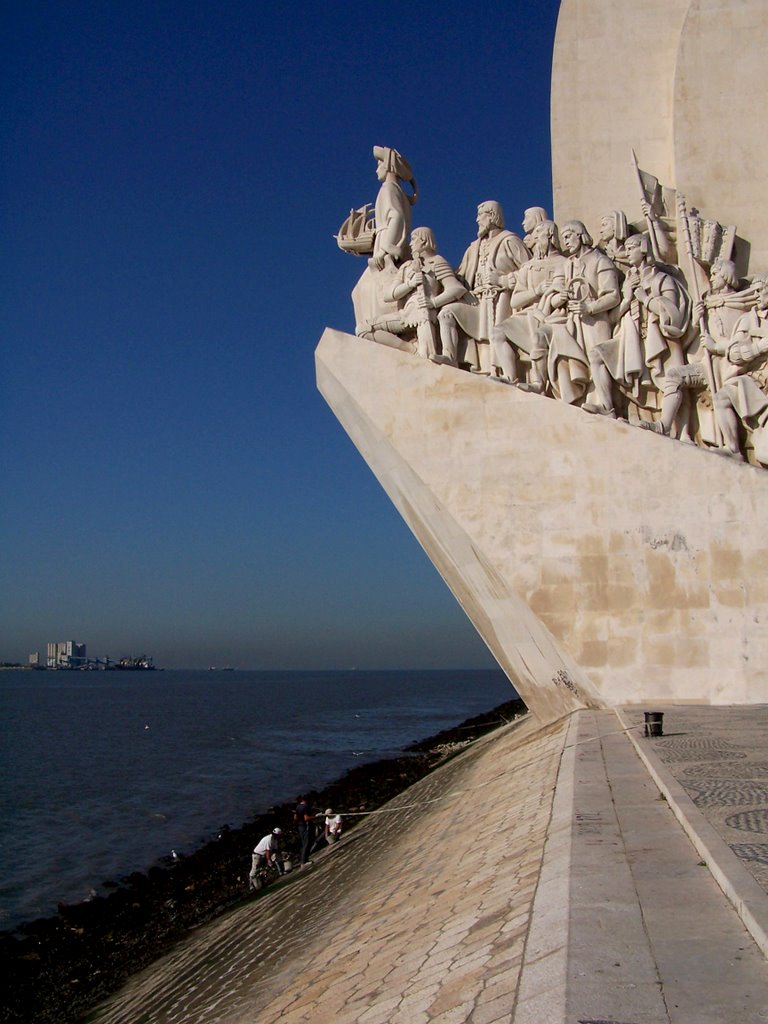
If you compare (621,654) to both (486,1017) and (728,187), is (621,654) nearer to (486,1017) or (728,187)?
(728,187)

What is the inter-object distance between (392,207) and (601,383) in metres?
3.02

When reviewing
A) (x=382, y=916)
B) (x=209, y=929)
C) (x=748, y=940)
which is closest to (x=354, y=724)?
(x=209, y=929)

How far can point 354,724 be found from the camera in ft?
101

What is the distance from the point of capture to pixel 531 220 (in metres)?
8.59

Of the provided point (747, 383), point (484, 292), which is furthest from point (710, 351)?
point (484, 292)

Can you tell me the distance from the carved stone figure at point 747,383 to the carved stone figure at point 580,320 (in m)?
1.08

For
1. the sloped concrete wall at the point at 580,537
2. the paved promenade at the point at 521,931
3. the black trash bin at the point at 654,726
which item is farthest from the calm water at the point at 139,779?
the black trash bin at the point at 654,726

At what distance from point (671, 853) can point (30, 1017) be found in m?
5.01

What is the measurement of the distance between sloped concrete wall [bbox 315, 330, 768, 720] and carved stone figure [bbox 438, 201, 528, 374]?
2.05 feet

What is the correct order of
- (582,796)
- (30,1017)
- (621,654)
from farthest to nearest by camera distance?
1. (621,654)
2. (30,1017)
3. (582,796)

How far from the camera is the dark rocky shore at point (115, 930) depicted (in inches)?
243

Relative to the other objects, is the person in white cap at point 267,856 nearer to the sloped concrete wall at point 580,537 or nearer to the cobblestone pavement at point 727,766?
the sloped concrete wall at point 580,537

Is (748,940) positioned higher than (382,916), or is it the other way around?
(748,940)

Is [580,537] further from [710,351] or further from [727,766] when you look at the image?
[727,766]
